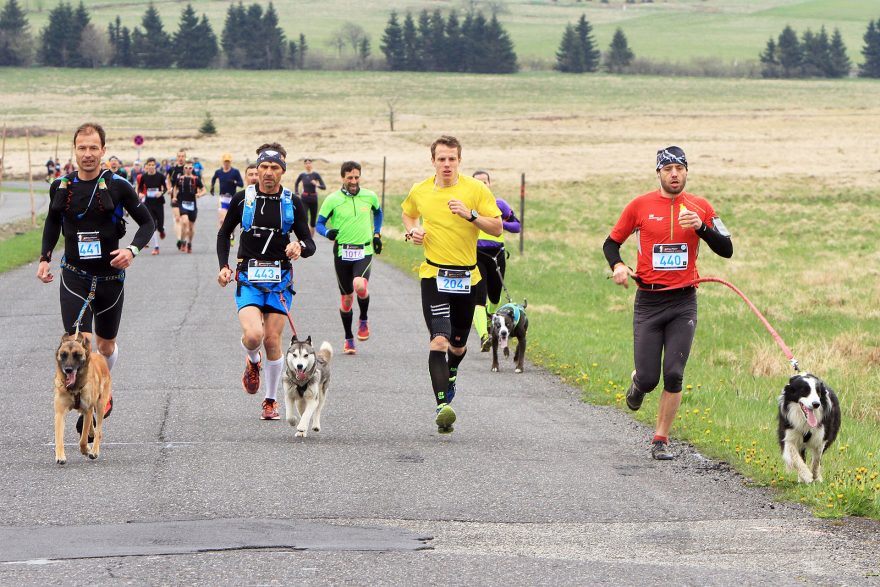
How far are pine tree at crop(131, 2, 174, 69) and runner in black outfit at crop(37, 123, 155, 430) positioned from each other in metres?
157

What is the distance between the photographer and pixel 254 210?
998cm

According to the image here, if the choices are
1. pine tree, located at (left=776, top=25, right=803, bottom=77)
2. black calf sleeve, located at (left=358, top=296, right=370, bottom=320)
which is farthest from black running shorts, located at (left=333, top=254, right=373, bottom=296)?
pine tree, located at (left=776, top=25, right=803, bottom=77)

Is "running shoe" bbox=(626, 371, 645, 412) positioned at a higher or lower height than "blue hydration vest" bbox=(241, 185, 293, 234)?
lower

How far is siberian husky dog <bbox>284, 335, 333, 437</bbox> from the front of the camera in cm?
959

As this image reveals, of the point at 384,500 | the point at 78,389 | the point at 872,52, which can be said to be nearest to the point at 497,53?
the point at 872,52

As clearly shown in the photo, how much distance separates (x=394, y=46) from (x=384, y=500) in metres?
164

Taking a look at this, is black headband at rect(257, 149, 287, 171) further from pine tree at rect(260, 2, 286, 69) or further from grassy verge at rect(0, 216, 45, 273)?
pine tree at rect(260, 2, 286, 69)

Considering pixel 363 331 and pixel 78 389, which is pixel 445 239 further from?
pixel 363 331

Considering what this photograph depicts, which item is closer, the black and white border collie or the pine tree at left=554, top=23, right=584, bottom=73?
the black and white border collie

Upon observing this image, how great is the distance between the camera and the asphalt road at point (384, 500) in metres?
6.06

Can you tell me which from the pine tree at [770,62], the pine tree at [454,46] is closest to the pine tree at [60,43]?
the pine tree at [454,46]

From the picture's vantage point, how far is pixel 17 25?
527 ft

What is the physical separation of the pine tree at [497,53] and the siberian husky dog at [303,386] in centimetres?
15757

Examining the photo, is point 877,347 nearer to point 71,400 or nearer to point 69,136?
point 71,400
